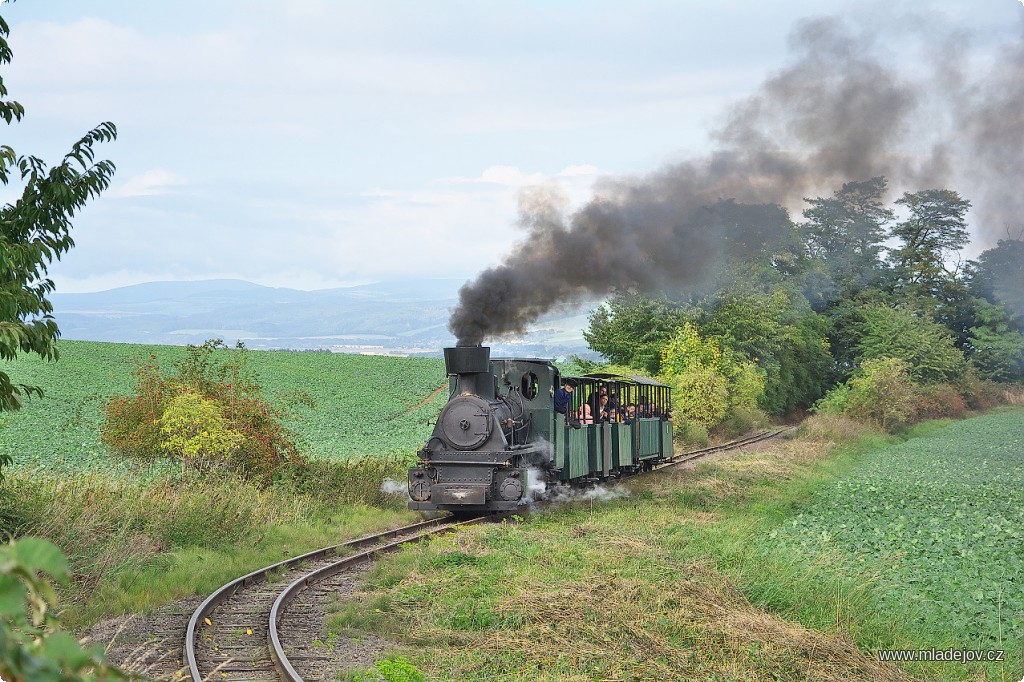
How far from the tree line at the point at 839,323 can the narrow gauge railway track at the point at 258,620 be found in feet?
85.1

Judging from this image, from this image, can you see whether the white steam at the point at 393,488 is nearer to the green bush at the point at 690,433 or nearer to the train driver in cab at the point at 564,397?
the train driver in cab at the point at 564,397

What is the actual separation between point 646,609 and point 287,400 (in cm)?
1514

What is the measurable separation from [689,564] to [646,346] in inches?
1227

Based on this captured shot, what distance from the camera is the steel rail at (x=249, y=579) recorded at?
26.7ft

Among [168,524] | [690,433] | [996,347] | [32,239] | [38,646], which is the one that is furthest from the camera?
[996,347]

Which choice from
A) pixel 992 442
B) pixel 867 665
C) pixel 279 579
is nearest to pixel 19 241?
pixel 279 579

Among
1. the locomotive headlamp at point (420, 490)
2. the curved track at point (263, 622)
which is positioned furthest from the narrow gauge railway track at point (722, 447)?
the curved track at point (263, 622)

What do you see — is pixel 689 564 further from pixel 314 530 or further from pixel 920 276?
pixel 920 276

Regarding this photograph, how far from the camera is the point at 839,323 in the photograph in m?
59.8

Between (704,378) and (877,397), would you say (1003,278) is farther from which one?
(704,378)

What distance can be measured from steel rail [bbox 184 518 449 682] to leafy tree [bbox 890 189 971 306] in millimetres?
53543

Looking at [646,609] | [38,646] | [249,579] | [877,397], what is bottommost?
[249,579]

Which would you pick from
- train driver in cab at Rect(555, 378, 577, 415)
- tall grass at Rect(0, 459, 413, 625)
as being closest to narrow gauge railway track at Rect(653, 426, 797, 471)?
train driver in cab at Rect(555, 378, 577, 415)

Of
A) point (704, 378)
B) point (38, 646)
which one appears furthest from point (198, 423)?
point (704, 378)
